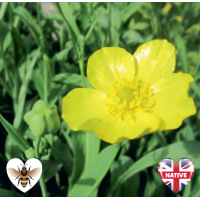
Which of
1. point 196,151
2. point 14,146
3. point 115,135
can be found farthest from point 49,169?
point 196,151

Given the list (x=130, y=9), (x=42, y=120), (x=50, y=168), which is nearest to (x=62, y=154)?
(x=50, y=168)

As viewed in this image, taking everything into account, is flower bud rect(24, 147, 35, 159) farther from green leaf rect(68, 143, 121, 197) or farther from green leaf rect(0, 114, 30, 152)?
green leaf rect(68, 143, 121, 197)

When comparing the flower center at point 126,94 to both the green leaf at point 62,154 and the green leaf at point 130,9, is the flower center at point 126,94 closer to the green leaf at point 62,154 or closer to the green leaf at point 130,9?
the green leaf at point 62,154

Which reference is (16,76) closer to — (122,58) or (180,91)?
(122,58)

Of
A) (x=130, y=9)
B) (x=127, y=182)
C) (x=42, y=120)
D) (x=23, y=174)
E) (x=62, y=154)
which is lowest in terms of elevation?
(x=127, y=182)

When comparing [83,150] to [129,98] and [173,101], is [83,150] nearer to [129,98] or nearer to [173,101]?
[129,98]

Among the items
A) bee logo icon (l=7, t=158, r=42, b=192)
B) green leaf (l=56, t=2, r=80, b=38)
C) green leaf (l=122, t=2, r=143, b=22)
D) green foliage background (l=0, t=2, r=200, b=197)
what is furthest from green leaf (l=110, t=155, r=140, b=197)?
green leaf (l=122, t=2, r=143, b=22)

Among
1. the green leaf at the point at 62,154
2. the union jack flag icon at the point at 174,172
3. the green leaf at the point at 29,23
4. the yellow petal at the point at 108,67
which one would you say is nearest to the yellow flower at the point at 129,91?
the yellow petal at the point at 108,67
